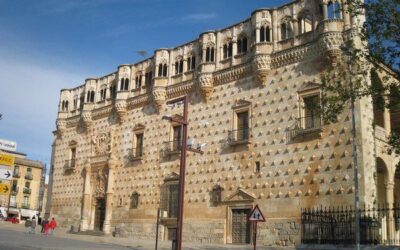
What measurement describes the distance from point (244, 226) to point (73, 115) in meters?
20.0

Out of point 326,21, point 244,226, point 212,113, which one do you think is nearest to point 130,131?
point 212,113

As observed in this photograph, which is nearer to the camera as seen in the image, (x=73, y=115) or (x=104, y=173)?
(x=104, y=173)

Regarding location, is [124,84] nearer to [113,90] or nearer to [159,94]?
[113,90]

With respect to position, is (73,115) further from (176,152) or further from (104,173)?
(176,152)

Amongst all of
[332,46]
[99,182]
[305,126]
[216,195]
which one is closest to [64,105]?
[99,182]

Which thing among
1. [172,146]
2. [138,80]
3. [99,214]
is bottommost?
[99,214]

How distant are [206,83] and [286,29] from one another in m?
5.56

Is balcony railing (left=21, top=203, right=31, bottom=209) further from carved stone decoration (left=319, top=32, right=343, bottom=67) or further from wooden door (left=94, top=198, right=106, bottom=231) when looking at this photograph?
carved stone decoration (left=319, top=32, right=343, bottom=67)

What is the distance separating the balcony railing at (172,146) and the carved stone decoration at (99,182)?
6.22 m

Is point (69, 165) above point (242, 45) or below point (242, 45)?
below

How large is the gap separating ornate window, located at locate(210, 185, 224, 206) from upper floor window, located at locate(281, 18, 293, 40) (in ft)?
28.1

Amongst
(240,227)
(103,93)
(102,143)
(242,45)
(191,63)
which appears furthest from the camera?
(103,93)

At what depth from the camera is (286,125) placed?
23641mm

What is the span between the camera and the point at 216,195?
25.9 metres
